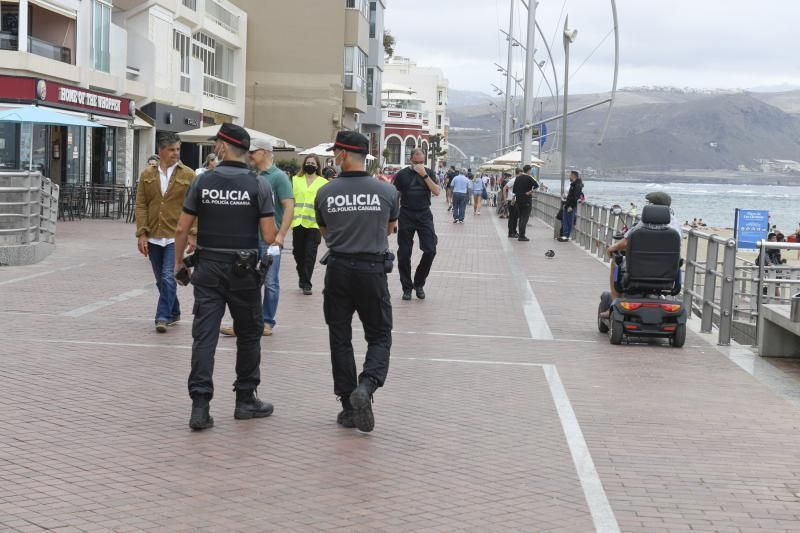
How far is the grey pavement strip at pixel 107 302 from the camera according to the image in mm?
12836

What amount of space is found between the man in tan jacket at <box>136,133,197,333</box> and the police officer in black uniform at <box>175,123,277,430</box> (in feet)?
11.7

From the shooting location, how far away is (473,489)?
6328 millimetres

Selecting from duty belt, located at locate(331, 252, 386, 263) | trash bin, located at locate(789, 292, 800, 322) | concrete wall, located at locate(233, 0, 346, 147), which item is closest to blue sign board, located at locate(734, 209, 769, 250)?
concrete wall, located at locate(233, 0, 346, 147)

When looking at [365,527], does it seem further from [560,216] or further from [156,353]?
[560,216]

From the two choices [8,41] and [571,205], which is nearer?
[8,41]

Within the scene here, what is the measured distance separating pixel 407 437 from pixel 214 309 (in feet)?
4.61

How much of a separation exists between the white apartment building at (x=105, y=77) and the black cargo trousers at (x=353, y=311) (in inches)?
929

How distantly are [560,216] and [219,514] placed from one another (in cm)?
2578

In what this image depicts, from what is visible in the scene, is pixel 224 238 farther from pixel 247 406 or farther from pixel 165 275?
pixel 165 275

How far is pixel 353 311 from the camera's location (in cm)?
772

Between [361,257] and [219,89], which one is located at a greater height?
[219,89]

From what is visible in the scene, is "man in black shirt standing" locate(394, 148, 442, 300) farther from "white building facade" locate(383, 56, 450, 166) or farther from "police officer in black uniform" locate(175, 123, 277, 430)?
"white building facade" locate(383, 56, 450, 166)

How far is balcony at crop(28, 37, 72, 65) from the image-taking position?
30688 mm

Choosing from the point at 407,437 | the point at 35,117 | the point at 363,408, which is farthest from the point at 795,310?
the point at 35,117
